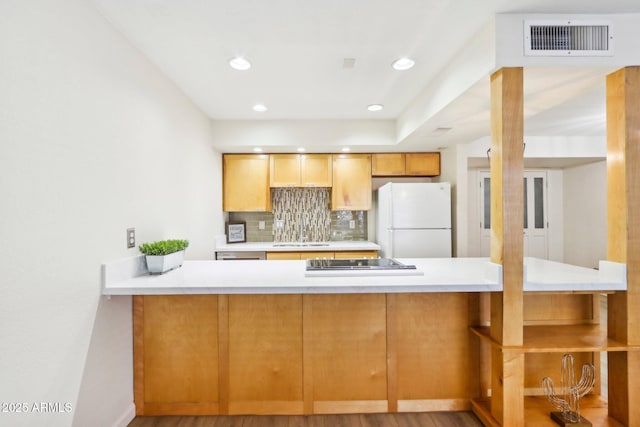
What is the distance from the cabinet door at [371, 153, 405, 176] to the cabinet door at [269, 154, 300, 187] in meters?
0.98

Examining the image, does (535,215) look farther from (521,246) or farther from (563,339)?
(521,246)

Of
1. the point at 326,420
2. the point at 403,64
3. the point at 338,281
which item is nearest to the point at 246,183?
the point at 403,64

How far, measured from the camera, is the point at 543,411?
1.90m

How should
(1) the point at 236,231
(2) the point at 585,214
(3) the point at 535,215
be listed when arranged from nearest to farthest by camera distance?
(1) the point at 236,231, (2) the point at 585,214, (3) the point at 535,215

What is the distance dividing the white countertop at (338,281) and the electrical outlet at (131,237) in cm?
9

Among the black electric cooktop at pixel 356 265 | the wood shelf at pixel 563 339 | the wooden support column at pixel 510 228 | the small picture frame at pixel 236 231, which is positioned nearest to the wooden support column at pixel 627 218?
the wood shelf at pixel 563 339

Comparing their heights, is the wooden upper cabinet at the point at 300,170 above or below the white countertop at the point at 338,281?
above

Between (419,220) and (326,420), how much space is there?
2.26m

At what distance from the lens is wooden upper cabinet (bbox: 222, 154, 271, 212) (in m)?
4.06

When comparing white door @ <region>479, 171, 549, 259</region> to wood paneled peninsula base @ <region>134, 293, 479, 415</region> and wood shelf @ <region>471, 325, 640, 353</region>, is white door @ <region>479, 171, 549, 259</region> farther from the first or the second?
wood paneled peninsula base @ <region>134, 293, 479, 415</region>

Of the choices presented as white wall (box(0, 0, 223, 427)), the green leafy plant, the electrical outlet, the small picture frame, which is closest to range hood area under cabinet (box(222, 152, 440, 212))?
the small picture frame

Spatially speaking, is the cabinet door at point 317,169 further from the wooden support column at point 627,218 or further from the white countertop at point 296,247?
the wooden support column at point 627,218

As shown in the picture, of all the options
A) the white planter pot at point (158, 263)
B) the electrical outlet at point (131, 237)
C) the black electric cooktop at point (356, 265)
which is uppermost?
the electrical outlet at point (131, 237)

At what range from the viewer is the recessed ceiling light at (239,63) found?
7.20 feet
